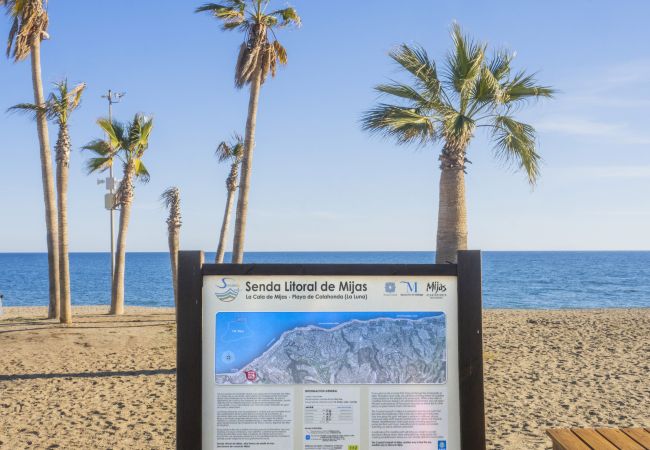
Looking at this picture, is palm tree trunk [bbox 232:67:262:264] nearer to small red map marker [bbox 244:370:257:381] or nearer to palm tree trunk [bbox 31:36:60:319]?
palm tree trunk [bbox 31:36:60:319]

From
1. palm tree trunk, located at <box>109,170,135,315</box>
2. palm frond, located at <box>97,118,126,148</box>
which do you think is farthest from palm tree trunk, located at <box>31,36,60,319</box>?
palm tree trunk, located at <box>109,170,135,315</box>

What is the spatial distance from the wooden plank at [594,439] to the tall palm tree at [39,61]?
17.0 meters

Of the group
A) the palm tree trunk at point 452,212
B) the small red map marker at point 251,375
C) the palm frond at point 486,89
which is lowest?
the small red map marker at point 251,375

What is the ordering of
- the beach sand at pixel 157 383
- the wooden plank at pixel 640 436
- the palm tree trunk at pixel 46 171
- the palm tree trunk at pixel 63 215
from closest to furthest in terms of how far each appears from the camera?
the wooden plank at pixel 640 436 < the beach sand at pixel 157 383 < the palm tree trunk at pixel 46 171 < the palm tree trunk at pixel 63 215

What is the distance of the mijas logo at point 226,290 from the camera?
14.9 feet

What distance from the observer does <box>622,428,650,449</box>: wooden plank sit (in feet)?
15.9

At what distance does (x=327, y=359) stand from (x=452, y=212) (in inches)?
292

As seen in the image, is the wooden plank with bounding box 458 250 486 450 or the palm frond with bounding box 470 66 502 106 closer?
the wooden plank with bounding box 458 250 486 450

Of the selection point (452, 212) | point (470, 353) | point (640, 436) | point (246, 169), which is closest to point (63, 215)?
point (246, 169)

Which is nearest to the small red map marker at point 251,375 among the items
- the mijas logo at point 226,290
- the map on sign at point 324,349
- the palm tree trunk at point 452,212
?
the map on sign at point 324,349

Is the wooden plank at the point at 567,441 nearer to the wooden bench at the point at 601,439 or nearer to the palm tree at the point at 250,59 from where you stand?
the wooden bench at the point at 601,439

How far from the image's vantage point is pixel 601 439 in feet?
16.2

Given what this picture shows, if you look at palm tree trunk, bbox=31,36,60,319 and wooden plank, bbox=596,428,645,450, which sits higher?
palm tree trunk, bbox=31,36,60,319

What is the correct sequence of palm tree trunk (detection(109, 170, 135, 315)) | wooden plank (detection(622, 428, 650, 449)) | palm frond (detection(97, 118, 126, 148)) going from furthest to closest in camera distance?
palm tree trunk (detection(109, 170, 135, 315))
palm frond (detection(97, 118, 126, 148))
wooden plank (detection(622, 428, 650, 449))
